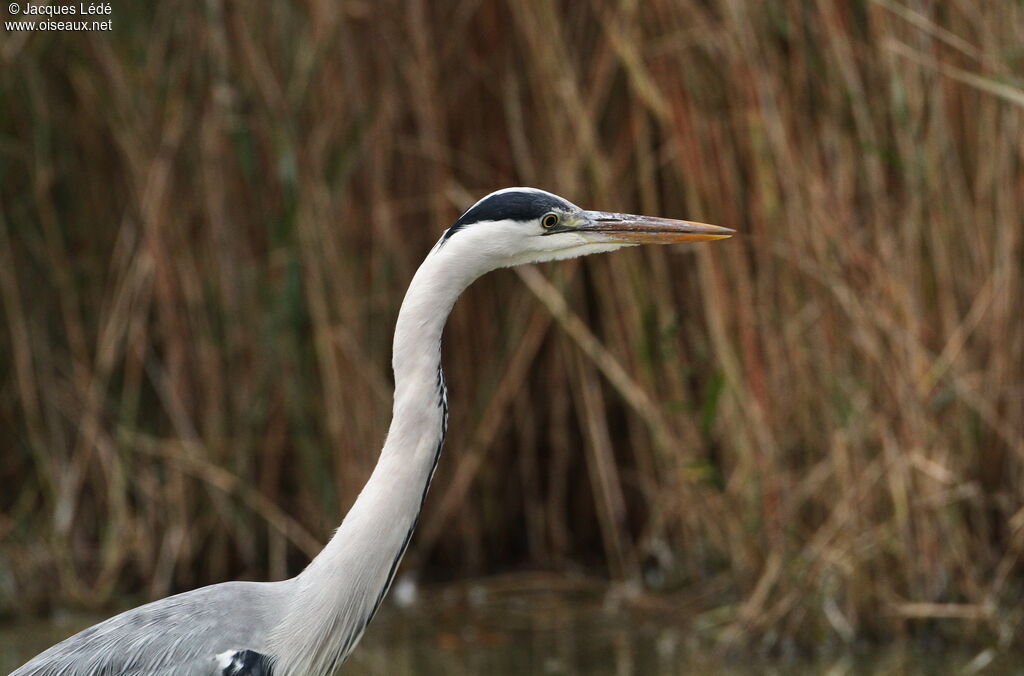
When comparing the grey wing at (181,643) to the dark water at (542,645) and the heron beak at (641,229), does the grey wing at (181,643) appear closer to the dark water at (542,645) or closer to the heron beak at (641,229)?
the heron beak at (641,229)

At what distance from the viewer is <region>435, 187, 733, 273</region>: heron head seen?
2.97 metres

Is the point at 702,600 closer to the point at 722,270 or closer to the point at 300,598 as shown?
the point at 722,270

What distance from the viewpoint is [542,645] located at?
16.0 feet

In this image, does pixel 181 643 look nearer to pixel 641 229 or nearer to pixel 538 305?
pixel 641 229

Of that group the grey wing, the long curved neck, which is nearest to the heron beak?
the long curved neck

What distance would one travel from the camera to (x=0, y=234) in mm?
5297

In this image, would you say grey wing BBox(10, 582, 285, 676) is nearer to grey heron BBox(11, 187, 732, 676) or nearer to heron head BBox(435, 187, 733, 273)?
grey heron BBox(11, 187, 732, 676)

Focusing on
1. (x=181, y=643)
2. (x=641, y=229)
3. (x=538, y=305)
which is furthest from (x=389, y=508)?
(x=538, y=305)

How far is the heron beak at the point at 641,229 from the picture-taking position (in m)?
3.11

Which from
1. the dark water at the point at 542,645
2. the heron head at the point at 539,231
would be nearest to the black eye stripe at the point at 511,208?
the heron head at the point at 539,231

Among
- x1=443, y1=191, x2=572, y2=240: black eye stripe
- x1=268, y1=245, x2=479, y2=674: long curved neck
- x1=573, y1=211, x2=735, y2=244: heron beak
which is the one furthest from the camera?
x1=573, y1=211, x2=735, y2=244: heron beak

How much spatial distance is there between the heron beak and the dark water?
5.41ft

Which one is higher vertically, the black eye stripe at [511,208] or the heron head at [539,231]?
the black eye stripe at [511,208]

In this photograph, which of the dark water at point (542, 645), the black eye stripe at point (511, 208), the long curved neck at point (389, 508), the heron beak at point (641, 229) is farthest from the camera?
the dark water at point (542, 645)
